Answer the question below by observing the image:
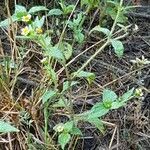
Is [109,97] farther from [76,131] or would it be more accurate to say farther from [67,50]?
[67,50]

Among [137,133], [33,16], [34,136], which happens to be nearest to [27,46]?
[33,16]

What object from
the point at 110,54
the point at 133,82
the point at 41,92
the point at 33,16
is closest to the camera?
the point at 41,92

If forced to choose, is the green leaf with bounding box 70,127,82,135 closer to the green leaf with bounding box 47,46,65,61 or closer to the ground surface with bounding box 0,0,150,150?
the ground surface with bounding box 0,0,150,150

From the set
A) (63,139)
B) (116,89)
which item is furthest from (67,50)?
(63,139)

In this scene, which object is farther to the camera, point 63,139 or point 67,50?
point 67,50

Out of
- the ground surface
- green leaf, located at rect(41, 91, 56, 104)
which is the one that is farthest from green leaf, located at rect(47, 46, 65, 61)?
the ground surface

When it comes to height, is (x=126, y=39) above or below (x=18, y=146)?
above

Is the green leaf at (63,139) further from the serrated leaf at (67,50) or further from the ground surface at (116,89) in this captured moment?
the serrated leaf at (67,50)

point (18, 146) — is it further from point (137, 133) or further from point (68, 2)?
point (68, 2)
